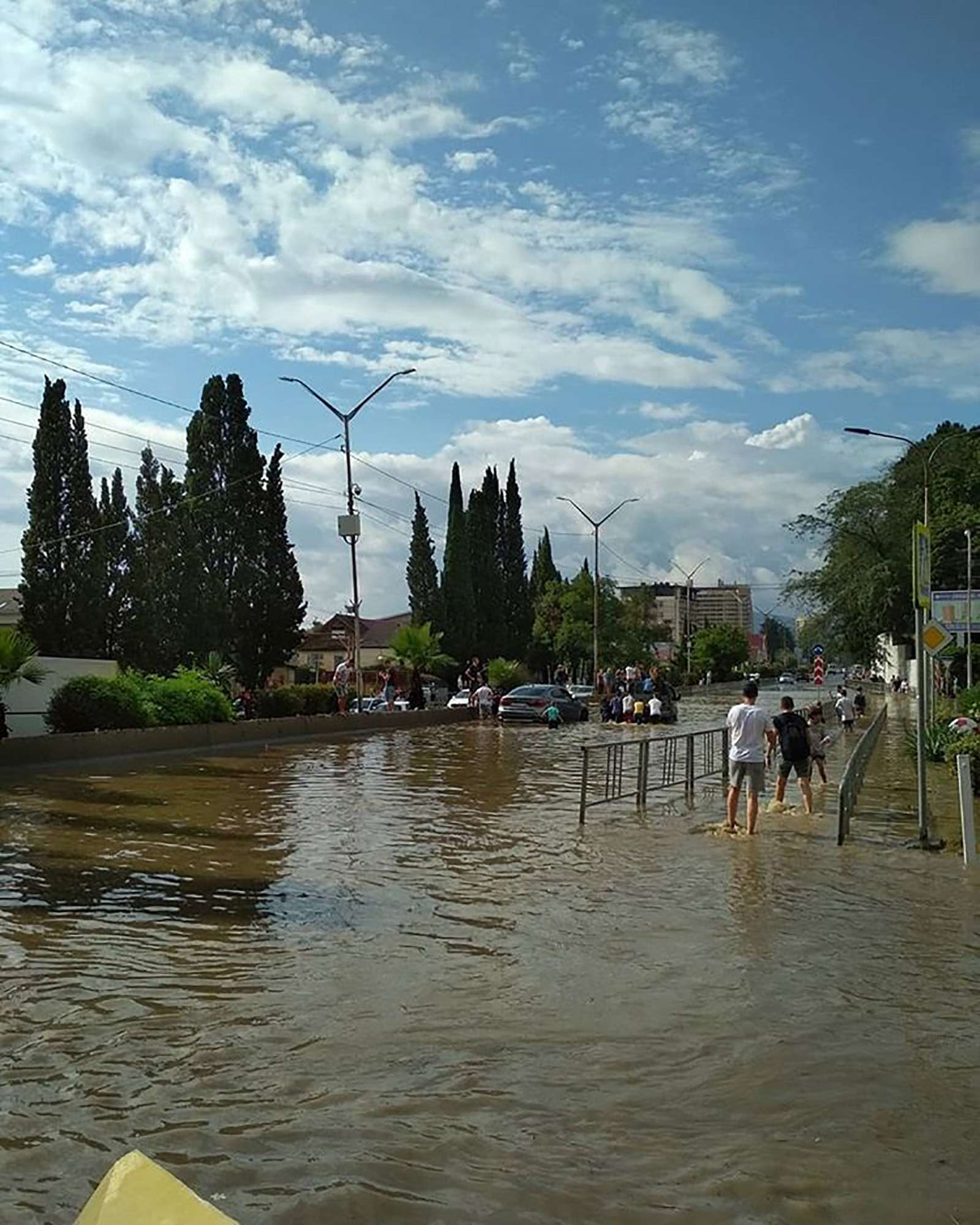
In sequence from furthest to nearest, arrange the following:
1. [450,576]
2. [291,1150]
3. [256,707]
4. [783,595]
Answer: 1. [450,576]
2. [783,595]
3. [256,707]
4. [291,1150]

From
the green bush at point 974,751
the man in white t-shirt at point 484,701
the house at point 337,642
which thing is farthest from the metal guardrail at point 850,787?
the house at point 337,642

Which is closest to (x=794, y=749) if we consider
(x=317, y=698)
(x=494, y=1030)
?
(x=494, y=1030)

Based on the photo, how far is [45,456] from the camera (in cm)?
4516

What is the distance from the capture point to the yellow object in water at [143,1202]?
72.6 inches

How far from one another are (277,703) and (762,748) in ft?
77.4

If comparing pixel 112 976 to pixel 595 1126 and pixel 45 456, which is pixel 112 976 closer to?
pixel 595 1126

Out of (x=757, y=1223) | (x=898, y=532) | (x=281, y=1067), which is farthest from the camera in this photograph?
(x=898, y=532)

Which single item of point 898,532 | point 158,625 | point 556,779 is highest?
point 898,532

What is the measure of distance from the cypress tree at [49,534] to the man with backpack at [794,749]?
112 feet

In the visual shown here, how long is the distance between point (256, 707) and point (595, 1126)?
31.6 m

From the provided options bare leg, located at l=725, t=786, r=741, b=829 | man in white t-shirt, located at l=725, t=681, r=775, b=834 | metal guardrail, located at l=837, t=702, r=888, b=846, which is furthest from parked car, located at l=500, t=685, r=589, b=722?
man in white t-shirt, located at l=725, t=681, r=775, b=834

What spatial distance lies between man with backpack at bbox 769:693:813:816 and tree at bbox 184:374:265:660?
Answer: 39.1 m

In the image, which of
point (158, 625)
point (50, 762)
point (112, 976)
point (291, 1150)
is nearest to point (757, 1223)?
point (291, 1150)

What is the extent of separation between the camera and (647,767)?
18.8m
